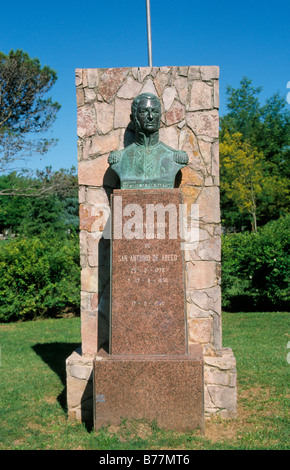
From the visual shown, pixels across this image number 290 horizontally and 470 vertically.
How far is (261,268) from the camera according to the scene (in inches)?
383

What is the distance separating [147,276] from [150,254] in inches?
7.8

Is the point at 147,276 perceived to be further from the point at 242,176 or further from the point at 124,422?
the point at 242,176

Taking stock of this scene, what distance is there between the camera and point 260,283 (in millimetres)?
9773

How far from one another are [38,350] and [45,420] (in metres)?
2.75

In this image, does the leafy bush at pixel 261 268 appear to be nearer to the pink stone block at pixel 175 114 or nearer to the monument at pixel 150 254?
the monument at pixel 150 254

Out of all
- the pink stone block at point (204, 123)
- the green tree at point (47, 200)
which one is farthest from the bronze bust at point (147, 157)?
the green tree at point (47, 200)

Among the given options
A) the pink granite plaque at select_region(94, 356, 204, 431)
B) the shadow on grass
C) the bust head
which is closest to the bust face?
the bust head

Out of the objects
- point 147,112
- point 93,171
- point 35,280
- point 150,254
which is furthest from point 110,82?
point 35,280

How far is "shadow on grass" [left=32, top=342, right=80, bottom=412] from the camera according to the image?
602 cm

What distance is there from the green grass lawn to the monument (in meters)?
0.18

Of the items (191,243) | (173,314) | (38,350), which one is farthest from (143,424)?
(38,350)

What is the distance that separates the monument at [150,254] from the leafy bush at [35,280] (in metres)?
4.82
